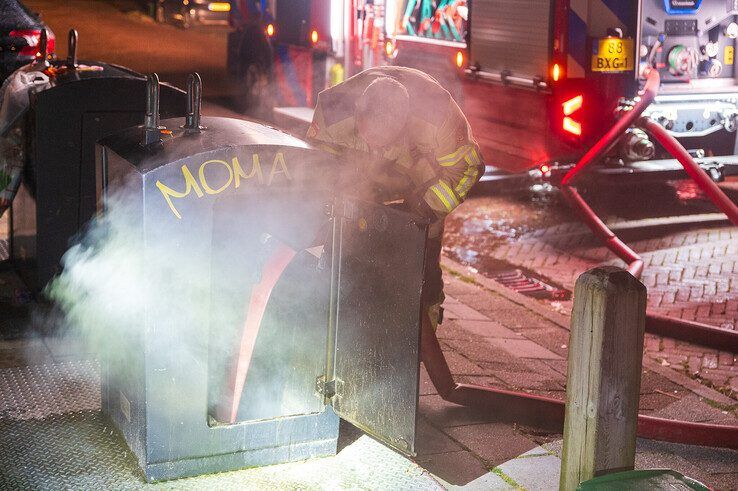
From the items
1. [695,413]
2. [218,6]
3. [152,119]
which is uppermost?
[218,6]

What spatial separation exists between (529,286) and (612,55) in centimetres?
277

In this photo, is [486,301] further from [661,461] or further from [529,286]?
[661,461]

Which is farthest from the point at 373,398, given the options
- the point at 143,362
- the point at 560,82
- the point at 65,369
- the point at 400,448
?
the point at 560,82

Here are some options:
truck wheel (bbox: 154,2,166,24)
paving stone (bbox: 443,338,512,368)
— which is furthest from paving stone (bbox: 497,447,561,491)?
truck wheel (bbox: 154,2,166,24)

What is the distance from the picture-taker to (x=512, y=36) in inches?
376

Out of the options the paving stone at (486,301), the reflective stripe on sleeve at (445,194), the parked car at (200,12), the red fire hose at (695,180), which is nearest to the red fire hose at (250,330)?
the reflective stripe on sleeve at (445,194)

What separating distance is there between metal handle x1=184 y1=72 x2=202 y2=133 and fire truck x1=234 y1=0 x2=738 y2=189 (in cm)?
535

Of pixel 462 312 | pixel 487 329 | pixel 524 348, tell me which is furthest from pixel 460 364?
pixel 462 312

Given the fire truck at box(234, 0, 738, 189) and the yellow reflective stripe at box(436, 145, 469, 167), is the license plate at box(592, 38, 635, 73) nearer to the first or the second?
the fire truck at box(234, 0, 738, 189)

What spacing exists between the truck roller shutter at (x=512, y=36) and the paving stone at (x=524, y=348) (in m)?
3.96

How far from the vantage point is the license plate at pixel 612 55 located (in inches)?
347

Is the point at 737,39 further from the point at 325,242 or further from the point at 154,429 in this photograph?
the point at 154,429

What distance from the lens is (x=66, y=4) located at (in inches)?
1318

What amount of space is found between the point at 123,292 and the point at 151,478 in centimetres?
70
